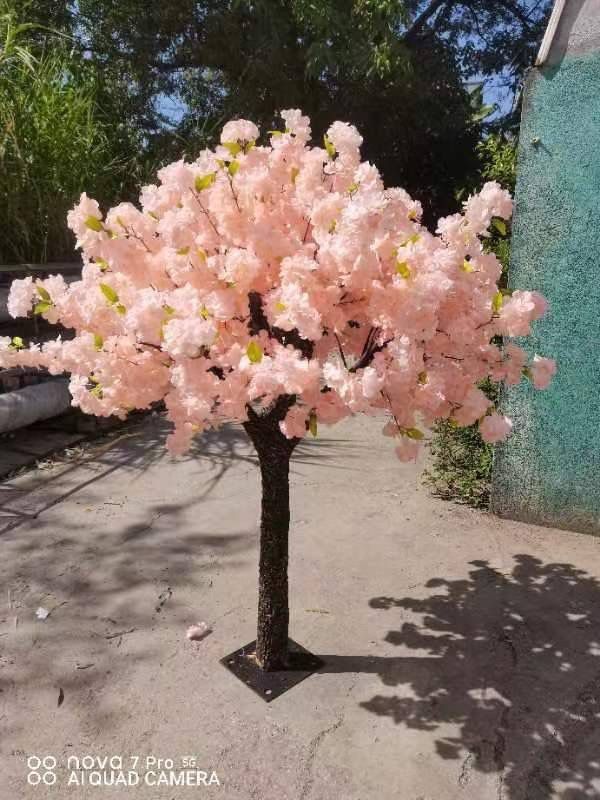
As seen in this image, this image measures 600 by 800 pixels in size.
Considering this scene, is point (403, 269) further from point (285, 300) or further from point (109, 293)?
point (109, 293)

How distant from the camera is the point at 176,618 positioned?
3.35 metres

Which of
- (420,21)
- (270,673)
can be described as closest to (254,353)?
(270,673)

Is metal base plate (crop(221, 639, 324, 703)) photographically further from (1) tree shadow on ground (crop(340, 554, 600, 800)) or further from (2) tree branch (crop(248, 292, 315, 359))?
(2) tree branch (crop(248, 292, 315, 359))

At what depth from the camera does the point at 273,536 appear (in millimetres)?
2854

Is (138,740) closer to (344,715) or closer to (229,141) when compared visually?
(344,715)

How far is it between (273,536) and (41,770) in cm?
125

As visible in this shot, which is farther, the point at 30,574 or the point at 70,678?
the point at 30,574

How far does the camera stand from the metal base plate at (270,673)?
2.84 metres

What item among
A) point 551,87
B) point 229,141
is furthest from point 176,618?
point 551,87

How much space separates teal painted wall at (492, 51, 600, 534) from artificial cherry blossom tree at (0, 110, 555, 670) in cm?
177

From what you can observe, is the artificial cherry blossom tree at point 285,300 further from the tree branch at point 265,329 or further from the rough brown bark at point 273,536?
the rough brown bark at point 273,536

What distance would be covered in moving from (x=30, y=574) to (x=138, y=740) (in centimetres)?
157

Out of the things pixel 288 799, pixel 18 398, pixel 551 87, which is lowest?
pixel 288 799

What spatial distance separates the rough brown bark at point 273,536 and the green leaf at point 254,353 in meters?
0.65
